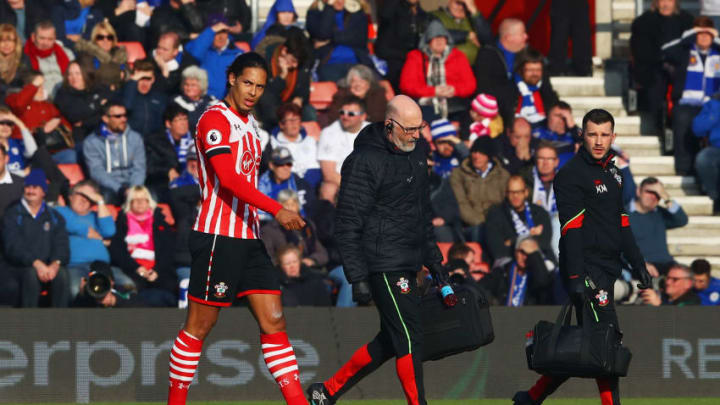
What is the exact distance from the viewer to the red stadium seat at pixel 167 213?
13.7 m

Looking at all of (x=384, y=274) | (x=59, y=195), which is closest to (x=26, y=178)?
(x=59, y=195)

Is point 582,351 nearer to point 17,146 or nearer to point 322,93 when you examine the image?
point 17,146

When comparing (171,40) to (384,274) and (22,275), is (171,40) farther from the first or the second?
(384,274)

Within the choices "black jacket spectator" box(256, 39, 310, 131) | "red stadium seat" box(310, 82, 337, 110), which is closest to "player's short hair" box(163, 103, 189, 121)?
"black jacket spectator" box(256, 39, 310, 131)

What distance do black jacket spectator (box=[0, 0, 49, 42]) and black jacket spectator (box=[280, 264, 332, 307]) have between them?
4991 millimetres

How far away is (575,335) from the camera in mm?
8930

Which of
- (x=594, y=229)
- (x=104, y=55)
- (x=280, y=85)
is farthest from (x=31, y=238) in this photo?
(x=594, y=229)

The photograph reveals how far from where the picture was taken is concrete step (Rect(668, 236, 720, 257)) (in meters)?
15.7

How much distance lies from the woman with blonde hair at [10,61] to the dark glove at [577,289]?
7.79m

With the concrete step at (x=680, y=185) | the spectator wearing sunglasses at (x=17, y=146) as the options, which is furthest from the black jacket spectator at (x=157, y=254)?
the concrete step at (x=680, y=185)

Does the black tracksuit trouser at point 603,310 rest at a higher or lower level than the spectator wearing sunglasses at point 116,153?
lower

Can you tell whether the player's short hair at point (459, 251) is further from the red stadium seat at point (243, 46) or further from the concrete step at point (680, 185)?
the red stadium seat at point (243, 46)

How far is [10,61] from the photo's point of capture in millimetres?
14898

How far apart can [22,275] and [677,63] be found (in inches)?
314
